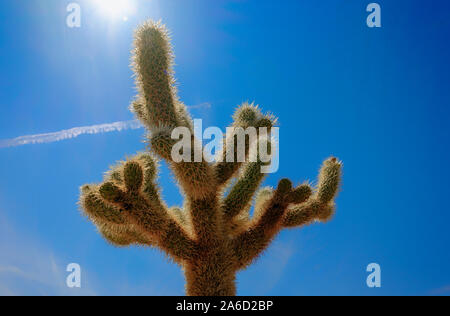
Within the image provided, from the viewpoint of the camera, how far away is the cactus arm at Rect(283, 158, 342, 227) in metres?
6.01

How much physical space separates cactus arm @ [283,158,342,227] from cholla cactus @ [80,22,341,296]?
2 cm

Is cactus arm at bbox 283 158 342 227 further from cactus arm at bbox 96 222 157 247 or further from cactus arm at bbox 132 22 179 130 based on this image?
cactus arm at bbox 132 22 179 130

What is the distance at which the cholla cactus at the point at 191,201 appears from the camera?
4617 millimetres

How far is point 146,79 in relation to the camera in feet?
15.7

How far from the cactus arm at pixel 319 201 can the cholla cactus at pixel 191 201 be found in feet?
0.05

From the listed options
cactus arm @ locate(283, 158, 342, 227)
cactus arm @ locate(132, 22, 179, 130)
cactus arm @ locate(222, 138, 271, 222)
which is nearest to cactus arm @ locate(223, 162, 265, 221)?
cactus arm @ locate(222, 138, 271, 222)

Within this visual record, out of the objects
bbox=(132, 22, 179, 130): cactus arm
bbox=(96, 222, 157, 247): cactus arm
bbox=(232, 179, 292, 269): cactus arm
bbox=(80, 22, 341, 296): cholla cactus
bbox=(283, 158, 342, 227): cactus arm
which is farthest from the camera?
bbox=(283, 158, 342, 227): cactus arm

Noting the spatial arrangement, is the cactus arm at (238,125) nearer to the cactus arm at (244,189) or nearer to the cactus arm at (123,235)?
the cactus arm at (244,189)

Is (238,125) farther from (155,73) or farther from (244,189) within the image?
(155,73)

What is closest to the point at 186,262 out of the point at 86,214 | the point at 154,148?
the point at 86,214

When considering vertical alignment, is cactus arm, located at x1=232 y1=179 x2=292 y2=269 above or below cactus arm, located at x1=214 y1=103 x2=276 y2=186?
below

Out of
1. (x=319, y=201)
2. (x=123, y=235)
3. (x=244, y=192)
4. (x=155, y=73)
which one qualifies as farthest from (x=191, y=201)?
(x=319, y=201)
